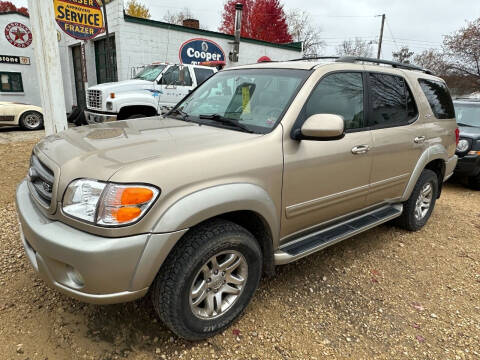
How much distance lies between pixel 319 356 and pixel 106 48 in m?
13.1

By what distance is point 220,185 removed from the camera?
207cm

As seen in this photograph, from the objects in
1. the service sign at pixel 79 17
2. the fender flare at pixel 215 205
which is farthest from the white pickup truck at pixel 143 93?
the fender flare at pixel 215 205

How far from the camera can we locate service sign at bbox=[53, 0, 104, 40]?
915 cm

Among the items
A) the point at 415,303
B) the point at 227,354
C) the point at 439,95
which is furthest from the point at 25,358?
the point at 439,95

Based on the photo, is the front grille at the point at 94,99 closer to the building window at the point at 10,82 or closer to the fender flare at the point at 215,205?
the fender flare at the point at 215,205

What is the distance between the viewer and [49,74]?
4566 mm

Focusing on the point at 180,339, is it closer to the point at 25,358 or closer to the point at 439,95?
the point at 25,358

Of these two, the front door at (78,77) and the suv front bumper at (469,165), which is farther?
the front door at (78,77)

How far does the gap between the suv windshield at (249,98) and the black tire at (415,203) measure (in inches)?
84.0

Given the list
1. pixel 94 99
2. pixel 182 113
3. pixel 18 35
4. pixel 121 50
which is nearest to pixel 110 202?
pixel 182 113

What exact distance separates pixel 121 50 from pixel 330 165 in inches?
440

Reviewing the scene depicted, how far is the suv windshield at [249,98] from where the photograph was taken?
8.56 ft

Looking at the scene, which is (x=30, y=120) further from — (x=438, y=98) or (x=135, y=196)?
(x=438, y=98)

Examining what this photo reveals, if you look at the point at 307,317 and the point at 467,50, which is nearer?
the point at 307,317
